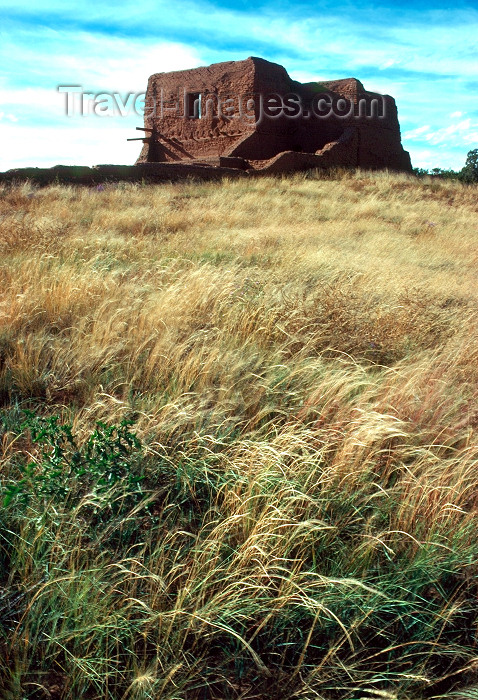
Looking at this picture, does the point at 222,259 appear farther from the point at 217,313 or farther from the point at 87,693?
the point at 87,693

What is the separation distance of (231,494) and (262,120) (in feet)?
61.3

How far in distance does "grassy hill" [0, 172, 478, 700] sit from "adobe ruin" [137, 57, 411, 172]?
→ 48.5 ft

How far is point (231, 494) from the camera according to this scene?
80.3 inches

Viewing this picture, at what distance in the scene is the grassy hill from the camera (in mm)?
1542

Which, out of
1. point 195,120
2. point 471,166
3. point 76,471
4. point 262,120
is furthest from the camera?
point 471,166

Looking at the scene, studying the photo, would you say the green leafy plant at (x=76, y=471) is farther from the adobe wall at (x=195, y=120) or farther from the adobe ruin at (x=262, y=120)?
the adobe wall at (x=195, y=120)

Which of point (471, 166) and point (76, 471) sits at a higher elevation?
point (471, 166)

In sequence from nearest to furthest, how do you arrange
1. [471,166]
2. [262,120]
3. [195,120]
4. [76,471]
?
[76,471] → [262,120] → [195,120] → [471,166]

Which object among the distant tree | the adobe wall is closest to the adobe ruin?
the adobe wall

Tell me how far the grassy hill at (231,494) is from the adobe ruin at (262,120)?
48.5 ft

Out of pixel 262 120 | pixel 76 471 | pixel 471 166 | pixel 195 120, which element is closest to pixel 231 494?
pixel 76 471

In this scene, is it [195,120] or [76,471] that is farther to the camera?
[195,120]

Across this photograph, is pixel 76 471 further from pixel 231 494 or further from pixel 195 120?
pixel 195 120

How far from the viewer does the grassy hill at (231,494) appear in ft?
5.06
